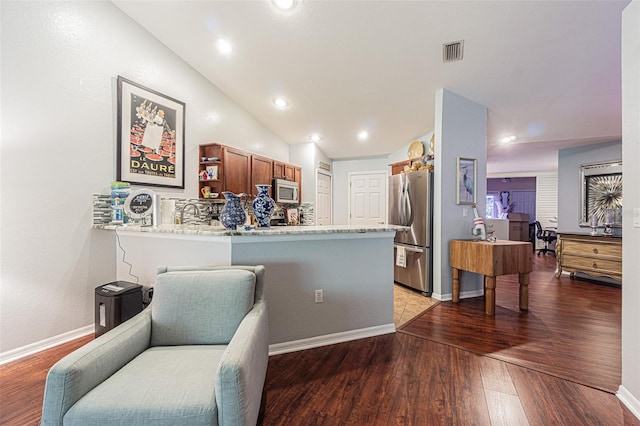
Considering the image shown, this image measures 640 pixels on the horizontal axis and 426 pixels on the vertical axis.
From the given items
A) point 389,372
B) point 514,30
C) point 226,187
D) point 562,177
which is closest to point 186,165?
point 226,187

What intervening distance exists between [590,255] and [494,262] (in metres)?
2.57

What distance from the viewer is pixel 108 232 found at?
9.29ft

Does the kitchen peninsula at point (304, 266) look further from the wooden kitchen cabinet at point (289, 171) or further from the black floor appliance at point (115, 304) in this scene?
the wooden kitchen cabinet at point (289, 171)

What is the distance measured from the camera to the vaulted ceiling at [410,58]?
7.97 feet

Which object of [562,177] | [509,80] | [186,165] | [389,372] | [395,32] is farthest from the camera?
[562,177]

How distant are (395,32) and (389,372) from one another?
2.97 metres

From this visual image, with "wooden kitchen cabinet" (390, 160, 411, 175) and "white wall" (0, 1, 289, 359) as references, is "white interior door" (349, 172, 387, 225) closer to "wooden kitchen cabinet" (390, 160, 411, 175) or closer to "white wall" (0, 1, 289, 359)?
"wooden kitchen cabinet" (390, 160, 411, 175)

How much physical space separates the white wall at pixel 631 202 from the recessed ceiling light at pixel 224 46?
340 cm

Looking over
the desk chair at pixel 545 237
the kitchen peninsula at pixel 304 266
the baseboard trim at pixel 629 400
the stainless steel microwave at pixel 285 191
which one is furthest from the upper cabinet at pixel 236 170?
the desk chair at pixel 545 237

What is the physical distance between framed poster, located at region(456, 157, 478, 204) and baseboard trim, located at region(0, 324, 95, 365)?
435 cm

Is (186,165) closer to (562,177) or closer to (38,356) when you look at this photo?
(38,356)

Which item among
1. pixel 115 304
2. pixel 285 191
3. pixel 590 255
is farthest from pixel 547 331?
pixel 285 191

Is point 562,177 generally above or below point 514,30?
below

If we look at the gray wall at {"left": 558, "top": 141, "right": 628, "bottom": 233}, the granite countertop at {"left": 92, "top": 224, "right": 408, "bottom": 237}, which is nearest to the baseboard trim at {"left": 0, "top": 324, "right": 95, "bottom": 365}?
the granite countertop at {"left": 92, "top": 224, "right": 408, "bottom": 237}
